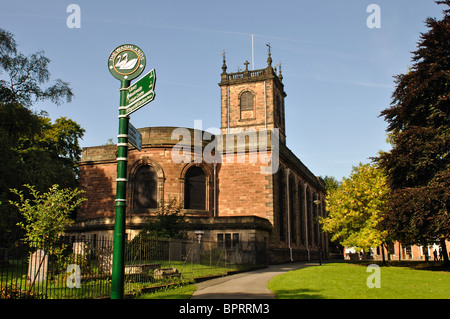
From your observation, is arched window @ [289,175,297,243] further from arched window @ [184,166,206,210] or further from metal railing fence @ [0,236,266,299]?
metal railing fence @ [0,236,266,299]

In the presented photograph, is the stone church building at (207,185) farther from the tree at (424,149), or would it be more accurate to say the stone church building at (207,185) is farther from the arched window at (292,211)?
the tree at (424,149)

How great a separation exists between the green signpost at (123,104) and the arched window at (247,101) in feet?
138

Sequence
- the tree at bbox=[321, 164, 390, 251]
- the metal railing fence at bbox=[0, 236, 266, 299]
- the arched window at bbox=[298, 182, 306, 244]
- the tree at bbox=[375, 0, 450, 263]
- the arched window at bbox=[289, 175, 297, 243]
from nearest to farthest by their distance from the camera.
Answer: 1. the metal railing fence at bbox=[0, 236, 266, 299]
2. the tree at bbox=[375, 0, 450, 263]
3. the tree at bbox=[321, 164, 390, 251]
4. the arched window at bbox=[289, 175, 297, 243]
5. the arched window at bbox=[298, 182, 306, 244]

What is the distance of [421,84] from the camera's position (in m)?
25.1

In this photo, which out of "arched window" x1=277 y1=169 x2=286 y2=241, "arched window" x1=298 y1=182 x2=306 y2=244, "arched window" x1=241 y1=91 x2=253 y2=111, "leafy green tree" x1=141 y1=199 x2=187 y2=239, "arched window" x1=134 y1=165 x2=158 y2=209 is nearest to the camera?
"leafy green tree" x1=141 y1=199 x2=187 y2=239

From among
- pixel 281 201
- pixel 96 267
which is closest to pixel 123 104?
pixel 96 267

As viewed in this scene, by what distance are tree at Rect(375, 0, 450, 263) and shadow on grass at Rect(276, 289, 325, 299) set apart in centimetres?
1272

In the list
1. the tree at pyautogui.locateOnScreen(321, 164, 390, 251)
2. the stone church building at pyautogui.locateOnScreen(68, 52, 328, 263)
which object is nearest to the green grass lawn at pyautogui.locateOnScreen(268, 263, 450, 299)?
the stone church building at pyautogui.locateOnScreen(68, 52, 328, 263)

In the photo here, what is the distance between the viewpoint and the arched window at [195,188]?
3180 centimetres

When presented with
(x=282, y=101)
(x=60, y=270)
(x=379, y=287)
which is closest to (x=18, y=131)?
(x=60, y=270)

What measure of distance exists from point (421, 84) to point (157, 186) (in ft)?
63.4

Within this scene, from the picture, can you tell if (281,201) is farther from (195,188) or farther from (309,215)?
(309,215)

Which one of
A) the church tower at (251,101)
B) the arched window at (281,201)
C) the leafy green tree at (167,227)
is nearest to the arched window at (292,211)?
the arched window at (281,201)

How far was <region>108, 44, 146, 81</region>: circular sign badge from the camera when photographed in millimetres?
6871
